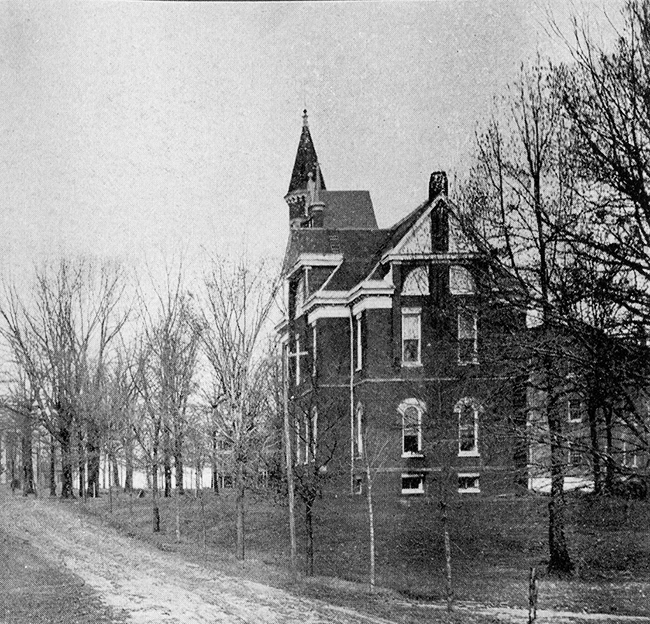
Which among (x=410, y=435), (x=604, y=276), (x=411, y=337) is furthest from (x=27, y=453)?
(x=604, y=276)

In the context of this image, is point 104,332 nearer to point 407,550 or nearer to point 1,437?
point 1,437

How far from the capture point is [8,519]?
103 feet

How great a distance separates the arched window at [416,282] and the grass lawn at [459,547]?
7.47m

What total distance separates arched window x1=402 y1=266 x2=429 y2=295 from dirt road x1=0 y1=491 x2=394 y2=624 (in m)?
12.9

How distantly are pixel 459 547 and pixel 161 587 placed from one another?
333 inches

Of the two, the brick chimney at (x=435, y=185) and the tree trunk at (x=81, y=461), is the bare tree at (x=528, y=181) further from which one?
the tree trunk at (x=81, y=461)

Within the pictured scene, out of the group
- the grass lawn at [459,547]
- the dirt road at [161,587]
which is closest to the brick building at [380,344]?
the grass lawn at [459,547]

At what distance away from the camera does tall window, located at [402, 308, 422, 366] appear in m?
31.0

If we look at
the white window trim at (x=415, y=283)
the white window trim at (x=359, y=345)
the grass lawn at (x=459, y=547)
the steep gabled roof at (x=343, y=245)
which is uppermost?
the steep gabled roof at (x=343, y=245)

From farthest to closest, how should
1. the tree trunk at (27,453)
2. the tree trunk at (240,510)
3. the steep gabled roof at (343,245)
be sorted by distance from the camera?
the tree trunk at (27,453)
the steep gabled roof at (343,245)
the tree trunk at (240,510)

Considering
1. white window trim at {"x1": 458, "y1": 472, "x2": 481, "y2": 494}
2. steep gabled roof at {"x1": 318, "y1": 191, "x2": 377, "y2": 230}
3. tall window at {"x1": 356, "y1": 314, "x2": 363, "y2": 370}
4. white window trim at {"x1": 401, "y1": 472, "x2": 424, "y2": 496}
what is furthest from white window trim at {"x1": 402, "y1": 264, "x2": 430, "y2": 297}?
steep gabled roof at {"x1": 318, "y1": 191, "x2": 377, "y2": 230}

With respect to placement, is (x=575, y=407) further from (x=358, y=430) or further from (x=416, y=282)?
(x=358, y=430)

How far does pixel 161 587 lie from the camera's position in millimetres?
16234

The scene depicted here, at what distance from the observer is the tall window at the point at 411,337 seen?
3105 cm
